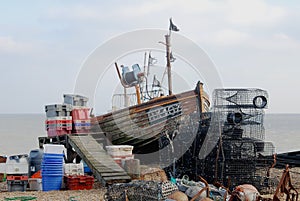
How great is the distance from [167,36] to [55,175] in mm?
8501

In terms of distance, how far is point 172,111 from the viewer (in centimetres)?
1812

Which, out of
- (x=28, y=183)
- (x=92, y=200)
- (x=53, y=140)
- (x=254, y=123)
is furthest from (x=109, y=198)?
(x=53, y=140)

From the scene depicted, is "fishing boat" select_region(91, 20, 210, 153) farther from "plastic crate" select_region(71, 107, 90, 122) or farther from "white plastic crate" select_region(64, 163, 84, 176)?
"white plastic crate" select_region(64, 163, 84, 176)

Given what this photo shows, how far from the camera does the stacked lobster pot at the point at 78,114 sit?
16672 mm

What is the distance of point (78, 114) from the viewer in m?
16.7

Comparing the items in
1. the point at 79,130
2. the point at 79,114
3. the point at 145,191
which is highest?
the point at 79,114

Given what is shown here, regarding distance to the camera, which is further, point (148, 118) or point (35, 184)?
point (148, 118)

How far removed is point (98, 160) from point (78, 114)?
3047 millimetres

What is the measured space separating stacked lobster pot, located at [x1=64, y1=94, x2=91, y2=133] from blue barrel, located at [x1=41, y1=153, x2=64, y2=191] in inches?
139

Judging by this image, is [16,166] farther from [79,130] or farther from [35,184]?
[79,130]

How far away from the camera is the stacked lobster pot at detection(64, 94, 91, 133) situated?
656 inches

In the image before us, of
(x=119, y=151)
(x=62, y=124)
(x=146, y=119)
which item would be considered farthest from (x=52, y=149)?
(x=146, y=119)

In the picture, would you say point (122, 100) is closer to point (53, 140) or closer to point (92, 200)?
point (53, 140)

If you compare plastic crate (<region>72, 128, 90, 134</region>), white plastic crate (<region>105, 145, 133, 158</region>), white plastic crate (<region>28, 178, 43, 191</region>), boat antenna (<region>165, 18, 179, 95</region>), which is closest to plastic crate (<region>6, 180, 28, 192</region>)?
white plastic crate (<region>28, 178, 43, 191</region>)
